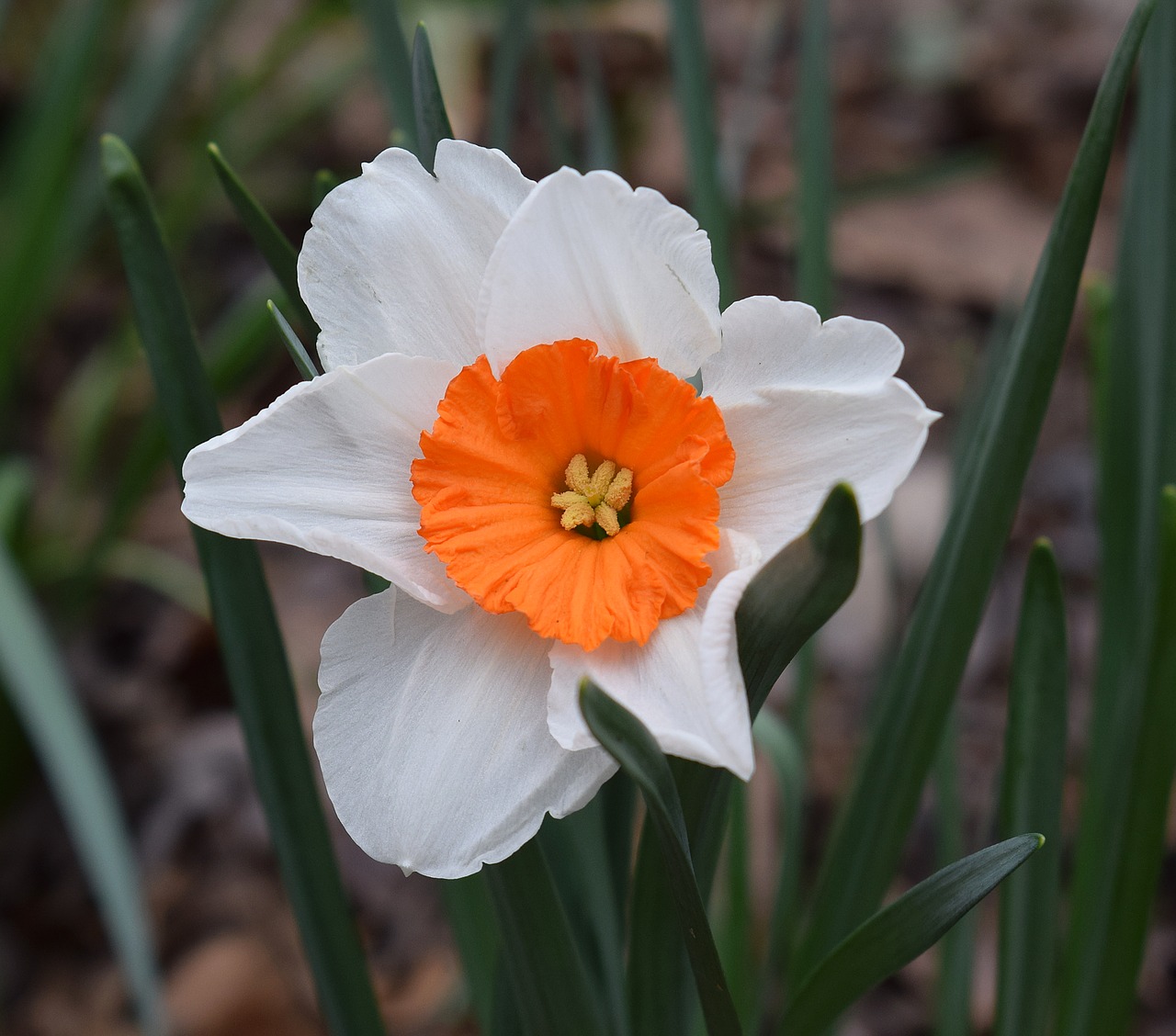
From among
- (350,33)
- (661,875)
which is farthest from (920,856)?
(350,33)

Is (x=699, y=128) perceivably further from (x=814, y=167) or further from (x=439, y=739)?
(x=439, y=739)

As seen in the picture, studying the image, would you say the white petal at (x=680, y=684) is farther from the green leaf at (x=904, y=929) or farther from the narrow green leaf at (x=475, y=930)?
the narrow green leaf at (x=475, y=930)

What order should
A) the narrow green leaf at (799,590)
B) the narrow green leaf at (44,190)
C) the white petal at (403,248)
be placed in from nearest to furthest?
the narrow green leaf at (799,590)
the white petal at (403,248)
the narrow green leaf at (44,190)

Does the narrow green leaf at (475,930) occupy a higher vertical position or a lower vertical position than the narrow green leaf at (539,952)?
lower

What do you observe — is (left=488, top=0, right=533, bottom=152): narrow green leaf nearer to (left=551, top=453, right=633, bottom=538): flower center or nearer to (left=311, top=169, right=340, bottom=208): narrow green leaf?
(left=311, top=169, right=340, bottom=208): narrow green leaf

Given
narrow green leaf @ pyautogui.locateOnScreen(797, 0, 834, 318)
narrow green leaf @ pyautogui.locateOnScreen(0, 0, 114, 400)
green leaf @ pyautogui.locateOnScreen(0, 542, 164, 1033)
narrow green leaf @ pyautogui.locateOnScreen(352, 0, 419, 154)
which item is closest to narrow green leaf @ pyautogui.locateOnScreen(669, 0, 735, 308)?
narrow green leaf @ pyautogui.locateOnScreen(797, 0, 834, 318)

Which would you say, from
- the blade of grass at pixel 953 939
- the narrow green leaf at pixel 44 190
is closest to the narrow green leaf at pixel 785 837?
the blade of grass at pixel 953 939
